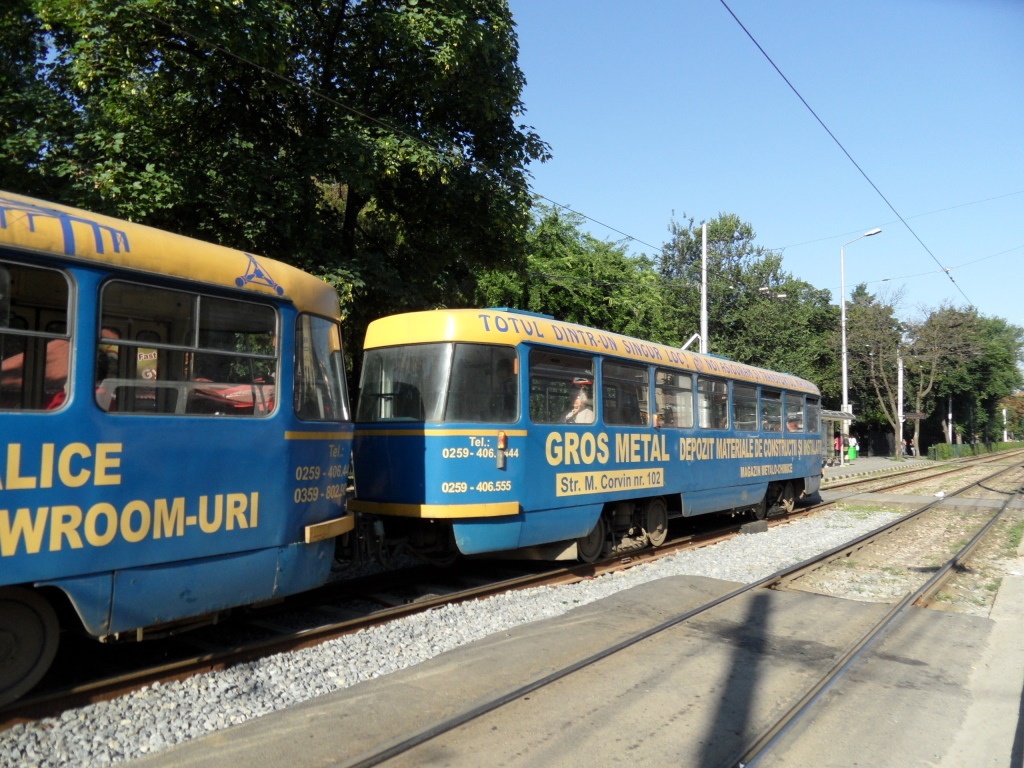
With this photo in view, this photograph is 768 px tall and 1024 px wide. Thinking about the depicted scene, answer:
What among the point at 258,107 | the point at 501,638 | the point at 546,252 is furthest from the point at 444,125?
the point at 546,252

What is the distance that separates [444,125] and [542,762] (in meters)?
11.0

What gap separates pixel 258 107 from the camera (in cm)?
1204

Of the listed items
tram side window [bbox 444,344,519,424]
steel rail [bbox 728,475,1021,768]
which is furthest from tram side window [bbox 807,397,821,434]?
tram side window [bbox 444,344,519,424]

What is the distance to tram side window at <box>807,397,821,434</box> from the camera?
17641 millimetres

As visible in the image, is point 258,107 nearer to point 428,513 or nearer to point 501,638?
point 428,513

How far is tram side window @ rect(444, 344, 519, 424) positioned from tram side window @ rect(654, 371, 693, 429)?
322 centimetres

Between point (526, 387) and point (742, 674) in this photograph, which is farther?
point (526, 387)

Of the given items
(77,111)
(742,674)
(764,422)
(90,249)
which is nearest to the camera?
(90,249)

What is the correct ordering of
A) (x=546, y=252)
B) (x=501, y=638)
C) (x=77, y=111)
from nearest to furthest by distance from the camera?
(x=501, y=638) → (x=77, y=111) → (x=546, y=252)

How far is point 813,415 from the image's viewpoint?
17.9 meters

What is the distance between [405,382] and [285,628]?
2.67m

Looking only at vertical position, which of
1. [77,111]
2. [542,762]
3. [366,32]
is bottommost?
[542,762]

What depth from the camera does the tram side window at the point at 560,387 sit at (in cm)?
847

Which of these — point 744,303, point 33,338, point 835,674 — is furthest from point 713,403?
point 744,303
